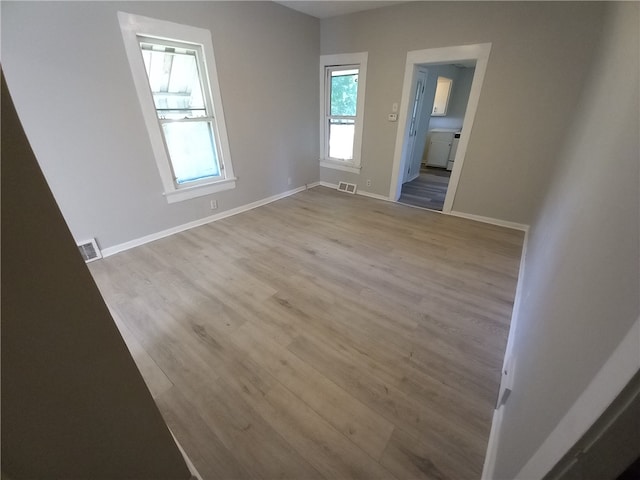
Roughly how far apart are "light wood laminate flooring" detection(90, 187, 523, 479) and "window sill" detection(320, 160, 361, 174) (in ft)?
5.96

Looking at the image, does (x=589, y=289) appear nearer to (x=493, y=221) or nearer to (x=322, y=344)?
(x=322, y=344)

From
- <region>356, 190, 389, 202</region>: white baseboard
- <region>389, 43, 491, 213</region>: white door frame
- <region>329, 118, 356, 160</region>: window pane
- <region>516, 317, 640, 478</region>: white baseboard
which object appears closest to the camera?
<region>516, 317, 640, 478</region>: white baseboard

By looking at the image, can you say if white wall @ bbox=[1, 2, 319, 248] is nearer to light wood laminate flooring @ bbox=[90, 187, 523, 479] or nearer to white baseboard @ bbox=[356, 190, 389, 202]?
light wood laminate flooring @ bbox=[90, 187, 523, 479]

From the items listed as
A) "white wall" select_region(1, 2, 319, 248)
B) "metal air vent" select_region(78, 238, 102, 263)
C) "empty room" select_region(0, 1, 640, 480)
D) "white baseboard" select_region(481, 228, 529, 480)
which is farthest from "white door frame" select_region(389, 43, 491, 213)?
"metal air vent" select_region(78, 238, 102, 263)

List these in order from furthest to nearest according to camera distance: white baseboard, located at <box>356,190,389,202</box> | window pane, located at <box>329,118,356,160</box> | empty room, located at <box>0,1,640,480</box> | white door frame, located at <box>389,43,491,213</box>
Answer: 1. window pane, located at <box>329,118,356,160</box>
2. white baseboard, located at <box>356,190,389,202</box>
3. white door frame, located at <box>389,43,491,213</box>
4. empty room, located at <box>0,1,640,480</box>

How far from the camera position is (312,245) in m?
2.81

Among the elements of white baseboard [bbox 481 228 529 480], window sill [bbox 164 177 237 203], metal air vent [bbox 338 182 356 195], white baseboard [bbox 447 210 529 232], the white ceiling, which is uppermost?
the white ceiling

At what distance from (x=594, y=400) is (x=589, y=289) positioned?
312 mm

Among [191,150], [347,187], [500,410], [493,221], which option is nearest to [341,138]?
[347,187]

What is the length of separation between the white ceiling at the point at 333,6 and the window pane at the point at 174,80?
154 cm

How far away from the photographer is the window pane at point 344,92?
3.93 m

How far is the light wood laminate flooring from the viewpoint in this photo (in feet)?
3.67

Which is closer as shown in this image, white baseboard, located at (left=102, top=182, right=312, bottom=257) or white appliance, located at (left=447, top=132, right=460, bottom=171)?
white baseboard, located at (left=102, top=182, right=312, bottom=257)

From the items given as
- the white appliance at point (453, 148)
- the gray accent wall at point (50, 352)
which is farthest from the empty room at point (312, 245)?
the white appliance at point (453, 148)
